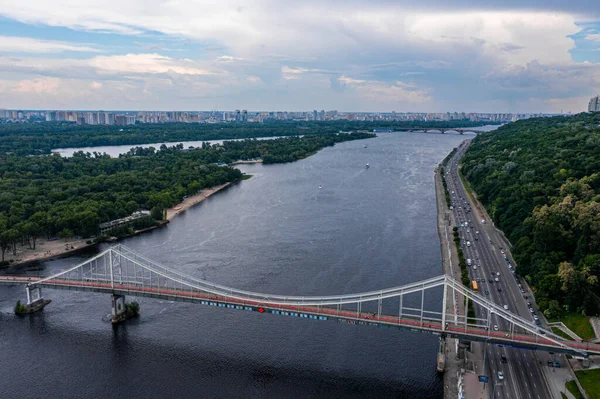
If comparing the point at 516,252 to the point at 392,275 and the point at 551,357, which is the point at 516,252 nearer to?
the point at 392,275

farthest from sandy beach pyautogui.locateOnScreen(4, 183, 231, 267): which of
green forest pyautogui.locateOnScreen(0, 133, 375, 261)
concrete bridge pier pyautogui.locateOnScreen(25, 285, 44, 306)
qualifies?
concrete bridge pier pyautogui.locateOnScreen(25, 285, 44, 306)

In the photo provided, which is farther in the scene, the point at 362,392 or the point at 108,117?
the point at 108,117

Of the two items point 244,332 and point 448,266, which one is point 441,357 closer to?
point 244,332

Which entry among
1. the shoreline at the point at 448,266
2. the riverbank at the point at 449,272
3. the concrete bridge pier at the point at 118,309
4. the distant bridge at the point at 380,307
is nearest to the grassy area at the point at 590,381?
the distant bridge at the point at 380,307

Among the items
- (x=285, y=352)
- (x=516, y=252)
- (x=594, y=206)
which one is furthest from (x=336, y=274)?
(x=594, y=206)

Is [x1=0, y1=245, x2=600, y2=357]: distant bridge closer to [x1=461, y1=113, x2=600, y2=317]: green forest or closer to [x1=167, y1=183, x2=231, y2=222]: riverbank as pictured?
[x1=461, y1=113, x2=600, y2=317]: green forest
